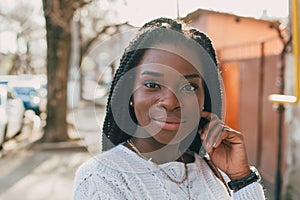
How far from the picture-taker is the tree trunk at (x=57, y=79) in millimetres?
8219

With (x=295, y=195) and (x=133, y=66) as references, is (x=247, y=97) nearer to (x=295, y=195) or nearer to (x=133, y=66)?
(x=295, y=195)

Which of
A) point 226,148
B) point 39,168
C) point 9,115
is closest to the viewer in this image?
point 226,148

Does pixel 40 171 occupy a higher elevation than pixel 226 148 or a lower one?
lower

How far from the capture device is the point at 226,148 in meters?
1.21

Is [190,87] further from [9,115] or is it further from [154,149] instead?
[9,115]

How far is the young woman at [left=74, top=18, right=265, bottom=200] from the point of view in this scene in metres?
1.01

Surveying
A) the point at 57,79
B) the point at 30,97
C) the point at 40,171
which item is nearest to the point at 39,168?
the point at 40,171

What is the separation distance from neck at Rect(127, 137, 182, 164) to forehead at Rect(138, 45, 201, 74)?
178 millimetres

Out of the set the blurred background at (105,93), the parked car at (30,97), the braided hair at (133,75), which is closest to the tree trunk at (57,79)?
the blurred background at (105,93)

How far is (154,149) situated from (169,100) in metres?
0.16

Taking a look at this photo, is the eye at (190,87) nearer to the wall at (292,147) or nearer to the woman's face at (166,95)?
the woman's face at (166,95)

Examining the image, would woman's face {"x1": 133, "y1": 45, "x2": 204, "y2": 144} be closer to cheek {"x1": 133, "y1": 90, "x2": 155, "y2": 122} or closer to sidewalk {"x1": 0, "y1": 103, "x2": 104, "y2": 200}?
cheek {"x1": 133, "y1": 90, "x2": 155, "y2": 122}

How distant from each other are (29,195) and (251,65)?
322 centimetres

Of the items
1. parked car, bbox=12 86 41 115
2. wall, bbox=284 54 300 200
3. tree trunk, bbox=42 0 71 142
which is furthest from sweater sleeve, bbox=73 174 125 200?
parked car, bbox=12 86 41 115
